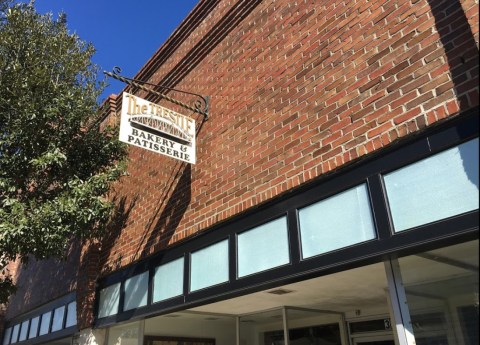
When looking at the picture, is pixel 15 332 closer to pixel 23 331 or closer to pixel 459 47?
pixel 23 331

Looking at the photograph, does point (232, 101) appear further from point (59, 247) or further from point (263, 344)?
point (263, 344)

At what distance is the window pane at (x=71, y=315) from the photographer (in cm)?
954

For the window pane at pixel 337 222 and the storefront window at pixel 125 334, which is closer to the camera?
the window pane at pixel 337 222

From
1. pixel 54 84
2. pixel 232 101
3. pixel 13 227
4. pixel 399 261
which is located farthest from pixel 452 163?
pixel 54 84

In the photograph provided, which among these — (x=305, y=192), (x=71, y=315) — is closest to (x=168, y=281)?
(x=305, y=192)

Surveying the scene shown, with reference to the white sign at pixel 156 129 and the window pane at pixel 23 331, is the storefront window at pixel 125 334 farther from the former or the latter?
the window pane at pixel 23 331

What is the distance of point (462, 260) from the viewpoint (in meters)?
3.79

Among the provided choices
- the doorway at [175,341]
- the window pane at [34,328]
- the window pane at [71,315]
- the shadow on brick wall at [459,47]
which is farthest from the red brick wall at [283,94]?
the window pane at [34,328]

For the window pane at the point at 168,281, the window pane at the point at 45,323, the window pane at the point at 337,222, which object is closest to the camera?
the window pane at the point at 337,222

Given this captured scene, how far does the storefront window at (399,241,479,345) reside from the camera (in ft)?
12.2

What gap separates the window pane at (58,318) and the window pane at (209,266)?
5392 millimetres

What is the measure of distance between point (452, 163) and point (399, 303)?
4.62 ft

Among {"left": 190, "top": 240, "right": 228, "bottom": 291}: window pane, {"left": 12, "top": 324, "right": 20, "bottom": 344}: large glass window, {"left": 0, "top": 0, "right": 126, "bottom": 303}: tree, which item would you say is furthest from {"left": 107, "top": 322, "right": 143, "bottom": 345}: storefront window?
{"left": 12, "top": 324, "right": 20, "bottom": 344}: large glass window

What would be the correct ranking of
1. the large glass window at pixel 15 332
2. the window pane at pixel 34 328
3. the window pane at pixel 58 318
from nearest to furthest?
the window pane at pixel 58 318 → the window pane at pixel 34 328 → the large glass window at pixel 15 332
